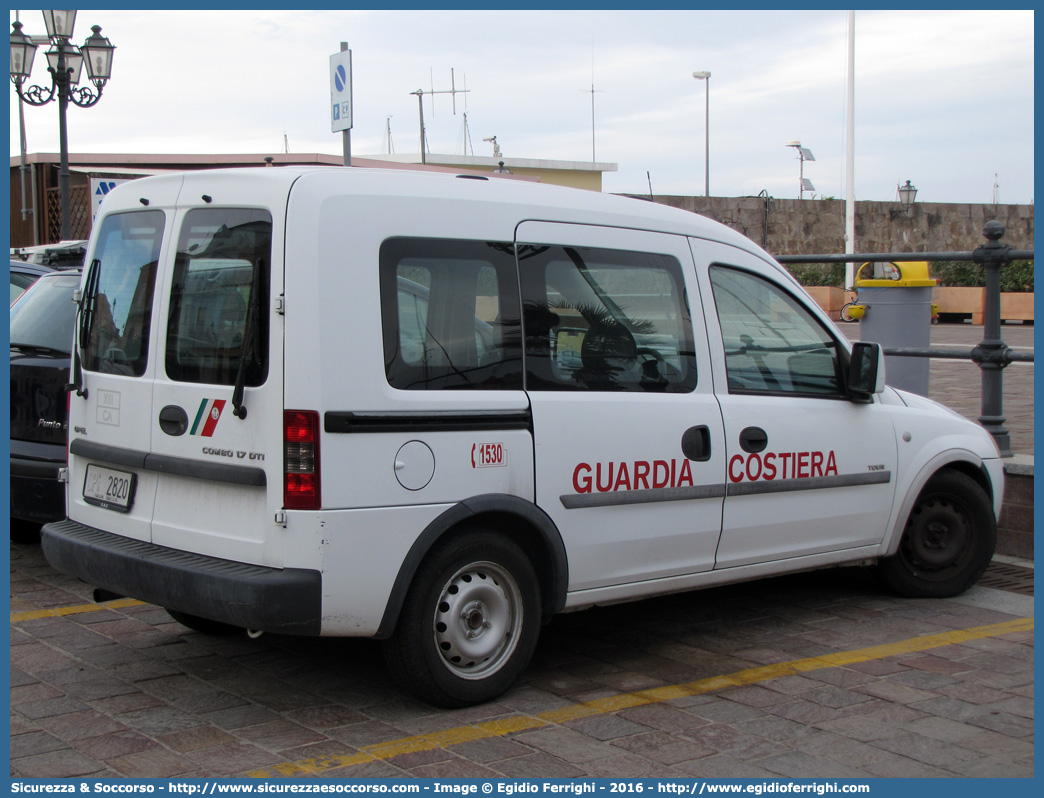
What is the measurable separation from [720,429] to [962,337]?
17.0 m

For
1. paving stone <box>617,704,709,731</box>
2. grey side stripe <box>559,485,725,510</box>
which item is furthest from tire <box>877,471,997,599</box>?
paving stone <box>617,704,709,731</box>

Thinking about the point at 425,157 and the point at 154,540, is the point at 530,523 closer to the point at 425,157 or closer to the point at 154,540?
the point at 154,540

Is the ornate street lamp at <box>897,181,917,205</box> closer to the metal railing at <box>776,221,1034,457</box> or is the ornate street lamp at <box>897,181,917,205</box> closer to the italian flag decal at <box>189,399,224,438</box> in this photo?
the metal railing at <box>776,221,1034,457</box>

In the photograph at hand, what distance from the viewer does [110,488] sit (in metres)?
4.61

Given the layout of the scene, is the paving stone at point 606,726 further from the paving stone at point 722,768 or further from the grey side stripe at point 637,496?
the grey side stripe at point 637,496

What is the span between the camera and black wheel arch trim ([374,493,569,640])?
4070 millimetres

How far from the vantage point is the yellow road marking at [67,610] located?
5555mm

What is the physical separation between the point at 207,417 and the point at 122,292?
0.80m

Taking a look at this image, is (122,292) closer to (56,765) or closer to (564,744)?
(56,765)

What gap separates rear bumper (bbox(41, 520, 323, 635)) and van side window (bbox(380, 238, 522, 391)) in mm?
803

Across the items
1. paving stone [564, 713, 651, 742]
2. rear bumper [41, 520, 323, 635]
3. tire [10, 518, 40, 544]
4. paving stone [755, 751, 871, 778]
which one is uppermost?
rear bumper [41, 520, 323, 635]

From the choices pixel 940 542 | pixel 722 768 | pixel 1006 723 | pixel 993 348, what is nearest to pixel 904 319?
pixel 993 348

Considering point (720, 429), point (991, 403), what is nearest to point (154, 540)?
point (720, 429)

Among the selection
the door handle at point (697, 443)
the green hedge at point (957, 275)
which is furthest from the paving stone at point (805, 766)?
the green hedge at point (957, 275)
